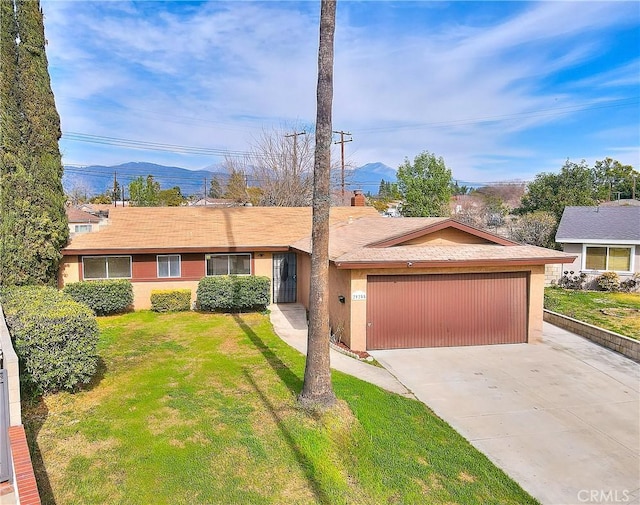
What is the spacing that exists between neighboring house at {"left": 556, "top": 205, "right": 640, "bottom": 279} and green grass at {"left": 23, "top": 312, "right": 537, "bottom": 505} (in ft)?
55.8

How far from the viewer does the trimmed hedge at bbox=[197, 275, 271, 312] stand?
14773 mm

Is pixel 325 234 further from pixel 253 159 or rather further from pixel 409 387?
pixel 253 159

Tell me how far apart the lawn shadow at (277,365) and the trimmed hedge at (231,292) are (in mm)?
1817

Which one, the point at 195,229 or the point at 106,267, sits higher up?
the point at 195,229

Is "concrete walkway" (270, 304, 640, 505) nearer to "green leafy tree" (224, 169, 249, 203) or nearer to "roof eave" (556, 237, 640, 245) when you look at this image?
"roof eave" (556, 237, 640, 245)

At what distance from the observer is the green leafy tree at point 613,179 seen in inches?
2238

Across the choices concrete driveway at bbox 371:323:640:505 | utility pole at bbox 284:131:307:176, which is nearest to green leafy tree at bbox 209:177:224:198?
utility pole at bbox 284:131:307:176

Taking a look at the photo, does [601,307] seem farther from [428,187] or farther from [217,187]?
[217,187]

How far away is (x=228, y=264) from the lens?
1645cm

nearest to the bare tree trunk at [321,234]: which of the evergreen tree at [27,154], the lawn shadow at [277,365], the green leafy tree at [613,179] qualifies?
the lawn shadow at [277,365]

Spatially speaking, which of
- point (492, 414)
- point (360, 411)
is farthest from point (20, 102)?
point (492, 414)

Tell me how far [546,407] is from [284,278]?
10389mm

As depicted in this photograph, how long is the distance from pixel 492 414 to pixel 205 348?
6.54 meters

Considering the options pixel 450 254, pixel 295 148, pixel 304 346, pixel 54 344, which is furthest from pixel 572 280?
pixel 295 148
